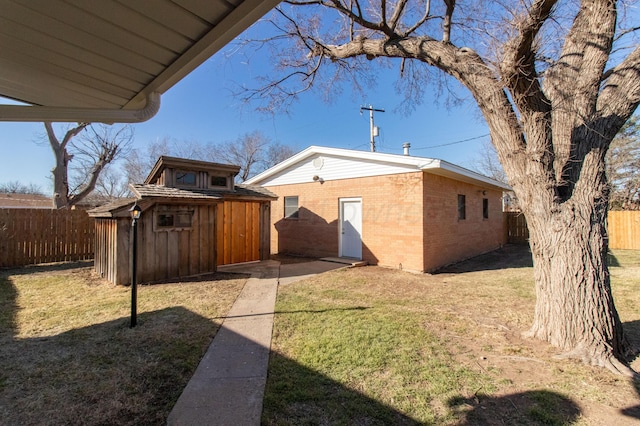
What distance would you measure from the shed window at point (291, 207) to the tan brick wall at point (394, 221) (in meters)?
0.21

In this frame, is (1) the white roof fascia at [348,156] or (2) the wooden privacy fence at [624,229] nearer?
(1) the white roof fascia at [348,156]

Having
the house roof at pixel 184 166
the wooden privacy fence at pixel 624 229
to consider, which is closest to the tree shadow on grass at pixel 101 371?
the house roof at pixel 184 166

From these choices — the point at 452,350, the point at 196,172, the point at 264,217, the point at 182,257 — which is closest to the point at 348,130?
the point at 264,217

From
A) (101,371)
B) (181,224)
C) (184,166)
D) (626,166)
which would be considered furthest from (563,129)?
(626,166)

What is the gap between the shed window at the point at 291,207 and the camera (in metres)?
12.9

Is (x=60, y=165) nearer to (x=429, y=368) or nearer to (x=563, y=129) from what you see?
(x=429, y=368)

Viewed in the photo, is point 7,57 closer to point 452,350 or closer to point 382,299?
point 452,350

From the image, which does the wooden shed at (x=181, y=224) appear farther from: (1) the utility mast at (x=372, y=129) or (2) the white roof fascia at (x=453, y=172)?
(1) the utility mast at (x=372, y=129)

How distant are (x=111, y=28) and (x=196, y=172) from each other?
793 centimetres

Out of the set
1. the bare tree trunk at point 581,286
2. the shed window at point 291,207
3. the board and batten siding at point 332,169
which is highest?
the board and batten siding at point 332,169

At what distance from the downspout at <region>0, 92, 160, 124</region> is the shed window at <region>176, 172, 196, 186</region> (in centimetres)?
637

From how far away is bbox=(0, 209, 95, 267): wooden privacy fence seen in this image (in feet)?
30.1

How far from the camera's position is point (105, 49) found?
1.91 metres

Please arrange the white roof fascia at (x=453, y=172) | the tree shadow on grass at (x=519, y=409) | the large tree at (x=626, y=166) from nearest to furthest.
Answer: the tree shadow on grass at (x=519, y=409), the white roof fascia at (x=453, y=172), the large tree at (x=626, y=166)
